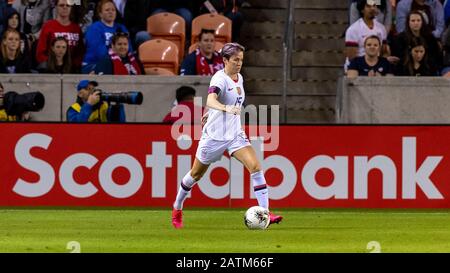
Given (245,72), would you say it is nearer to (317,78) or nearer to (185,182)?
(317,78)

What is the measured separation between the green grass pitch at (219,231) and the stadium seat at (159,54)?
13.0 feet

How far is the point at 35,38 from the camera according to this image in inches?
952

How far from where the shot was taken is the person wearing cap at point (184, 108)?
873 inches

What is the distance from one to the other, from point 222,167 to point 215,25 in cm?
399

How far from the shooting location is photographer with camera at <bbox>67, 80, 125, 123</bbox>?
2219cm

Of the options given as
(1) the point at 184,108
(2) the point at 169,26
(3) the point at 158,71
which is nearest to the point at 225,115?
(1) the point at 184,108

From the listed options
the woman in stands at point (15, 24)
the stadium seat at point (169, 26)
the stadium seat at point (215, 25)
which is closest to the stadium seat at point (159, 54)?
the stadium seat at point (169, 26)

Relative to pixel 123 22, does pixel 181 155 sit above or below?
below

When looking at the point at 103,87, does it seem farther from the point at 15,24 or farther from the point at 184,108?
the point at 15,24

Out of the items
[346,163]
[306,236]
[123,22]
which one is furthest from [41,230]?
[123,22]

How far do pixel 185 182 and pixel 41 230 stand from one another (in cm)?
189

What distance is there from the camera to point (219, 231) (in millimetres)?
17391

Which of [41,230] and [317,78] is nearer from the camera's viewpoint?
[41,230]

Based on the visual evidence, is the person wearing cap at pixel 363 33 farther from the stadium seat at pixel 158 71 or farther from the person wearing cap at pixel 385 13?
the stadium seat at pixel 158 71
